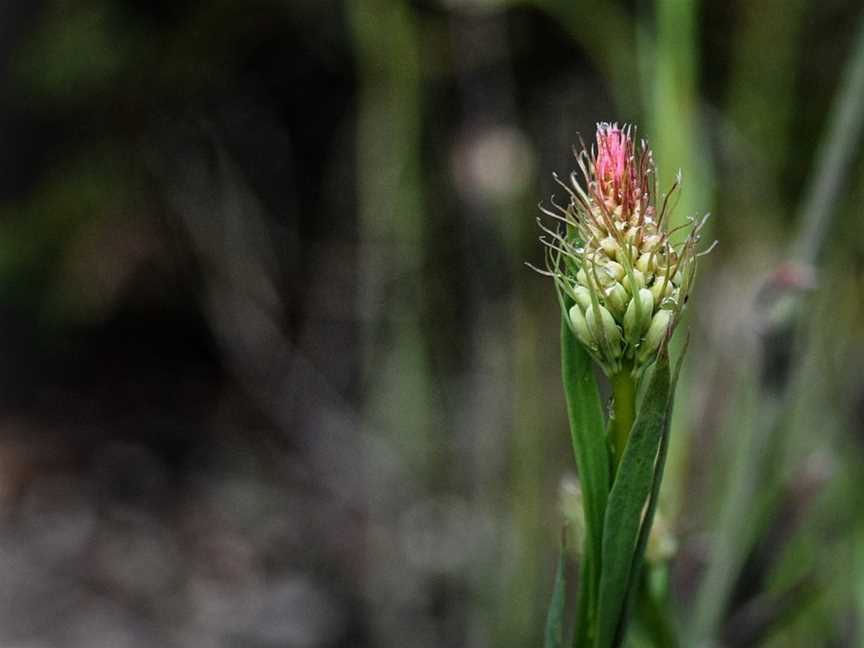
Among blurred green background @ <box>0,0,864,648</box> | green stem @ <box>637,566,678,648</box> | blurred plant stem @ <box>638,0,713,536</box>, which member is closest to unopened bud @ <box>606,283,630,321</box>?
green stem @ <box>637,566,678,648</box>

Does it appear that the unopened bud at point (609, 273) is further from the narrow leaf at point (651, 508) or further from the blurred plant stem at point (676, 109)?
the blurred plant stem at point (676, 109)

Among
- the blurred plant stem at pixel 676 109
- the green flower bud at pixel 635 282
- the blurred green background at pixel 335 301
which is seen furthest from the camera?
the blurred green background at pixel 335 301

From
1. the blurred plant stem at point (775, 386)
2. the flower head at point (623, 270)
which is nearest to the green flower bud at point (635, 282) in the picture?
the flower head at point (623, 270)

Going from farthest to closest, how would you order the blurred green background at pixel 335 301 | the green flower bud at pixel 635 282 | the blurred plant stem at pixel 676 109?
1. the blurred green background at pixel 335 301
2. the blurred plant stem at pixel 676 109
3. the green flower bud at pixel 635 282

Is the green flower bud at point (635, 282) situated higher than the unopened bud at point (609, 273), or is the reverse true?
the unopened bud at point (609, 273)

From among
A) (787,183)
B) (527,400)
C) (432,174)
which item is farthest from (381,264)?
(787,183)

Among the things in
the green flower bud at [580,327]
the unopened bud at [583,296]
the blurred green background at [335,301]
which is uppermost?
the blurred green background at [335,301]

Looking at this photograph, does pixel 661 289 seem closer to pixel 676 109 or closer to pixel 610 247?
pixel 610 247

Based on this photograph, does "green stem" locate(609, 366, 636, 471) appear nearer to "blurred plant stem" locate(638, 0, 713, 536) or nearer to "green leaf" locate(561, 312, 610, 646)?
"green leaf" locate(561, 312, 610, 646)
